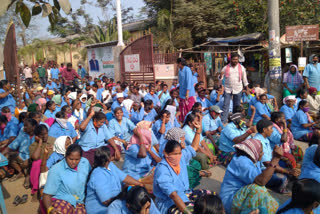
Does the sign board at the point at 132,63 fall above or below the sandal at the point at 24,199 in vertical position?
above

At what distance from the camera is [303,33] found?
27.2 ft

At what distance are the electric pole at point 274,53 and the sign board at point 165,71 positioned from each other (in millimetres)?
4916

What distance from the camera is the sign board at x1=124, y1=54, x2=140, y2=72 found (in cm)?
1147

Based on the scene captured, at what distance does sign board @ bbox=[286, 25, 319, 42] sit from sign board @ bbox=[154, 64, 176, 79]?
4958 millimetres

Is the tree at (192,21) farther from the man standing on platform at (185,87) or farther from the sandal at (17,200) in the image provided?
the sandal at (17,200)

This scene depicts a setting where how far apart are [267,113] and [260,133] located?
247 cm

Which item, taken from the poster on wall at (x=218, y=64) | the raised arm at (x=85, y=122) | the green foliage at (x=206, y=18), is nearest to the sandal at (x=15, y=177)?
the raised arm at (x=85, y=122)

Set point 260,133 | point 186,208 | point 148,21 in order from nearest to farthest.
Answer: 1. point 186,208
2. point 260,133
3. point 148,21

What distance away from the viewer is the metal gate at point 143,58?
1088 centimetres

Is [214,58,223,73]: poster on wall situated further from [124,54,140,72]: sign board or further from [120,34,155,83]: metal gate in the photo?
[124,54,140,72]: sign board

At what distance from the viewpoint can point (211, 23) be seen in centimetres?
1672

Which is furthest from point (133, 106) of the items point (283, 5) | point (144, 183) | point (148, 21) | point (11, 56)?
point (148, 21)

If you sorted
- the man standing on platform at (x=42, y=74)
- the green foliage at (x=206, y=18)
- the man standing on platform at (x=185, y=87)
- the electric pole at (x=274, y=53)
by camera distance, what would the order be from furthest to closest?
1. the man standing on platform at (x=42, y=74)
2. the green foliage at (x=206, y=18)
3. the electric pole at (x=274, y=53)
4. the man standing on platform at (x=185, y=87)

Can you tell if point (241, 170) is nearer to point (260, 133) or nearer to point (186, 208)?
point (186, 208)
